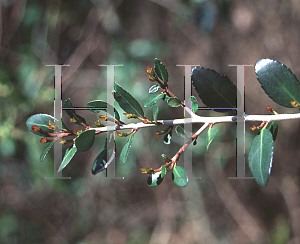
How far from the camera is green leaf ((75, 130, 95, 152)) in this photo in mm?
415

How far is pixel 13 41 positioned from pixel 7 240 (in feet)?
3.94

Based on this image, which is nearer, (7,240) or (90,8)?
(7,240)

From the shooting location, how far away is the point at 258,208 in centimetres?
168

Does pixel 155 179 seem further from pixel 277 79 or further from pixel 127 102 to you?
pixel 277 79

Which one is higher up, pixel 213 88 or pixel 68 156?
pixel 213 88

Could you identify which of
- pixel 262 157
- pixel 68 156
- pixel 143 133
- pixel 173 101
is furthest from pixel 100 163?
pixel 143 133

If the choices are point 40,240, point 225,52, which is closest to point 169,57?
point 225,52

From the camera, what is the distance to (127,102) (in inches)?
18.3

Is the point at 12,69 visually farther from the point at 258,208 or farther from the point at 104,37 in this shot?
the point at 258,208

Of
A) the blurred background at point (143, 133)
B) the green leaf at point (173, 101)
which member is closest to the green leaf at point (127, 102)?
the green leaf at point (173, 101)

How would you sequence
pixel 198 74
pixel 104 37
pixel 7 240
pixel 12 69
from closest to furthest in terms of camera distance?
1. pixel 198 74
2. pixel 12 69
3. pixel 7 240
4. pixel 104 37

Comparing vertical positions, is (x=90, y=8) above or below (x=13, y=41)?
above

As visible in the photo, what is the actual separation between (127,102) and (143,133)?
104cm

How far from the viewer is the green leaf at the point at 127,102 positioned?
0.46 m
